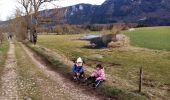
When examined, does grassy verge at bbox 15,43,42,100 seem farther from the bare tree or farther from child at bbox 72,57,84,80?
the bare tree

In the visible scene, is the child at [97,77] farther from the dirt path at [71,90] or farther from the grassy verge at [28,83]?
the grassy verge at [28,83]

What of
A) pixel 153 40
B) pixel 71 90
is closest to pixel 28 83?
pixel 71 90

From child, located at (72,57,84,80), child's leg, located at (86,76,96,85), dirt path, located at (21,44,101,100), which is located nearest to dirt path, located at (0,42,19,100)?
dirt path, located at (21,44,101,100)

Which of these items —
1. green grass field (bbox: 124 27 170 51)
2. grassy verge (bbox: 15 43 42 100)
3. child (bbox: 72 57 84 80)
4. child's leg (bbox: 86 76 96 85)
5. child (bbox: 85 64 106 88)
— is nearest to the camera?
grassy verge (bbox: 15 43 42 100)

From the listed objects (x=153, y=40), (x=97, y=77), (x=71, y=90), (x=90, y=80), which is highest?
(x=97, y=77)

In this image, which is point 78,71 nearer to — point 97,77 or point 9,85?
point 97,77

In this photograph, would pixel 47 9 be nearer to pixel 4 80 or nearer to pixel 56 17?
pixel 56 17

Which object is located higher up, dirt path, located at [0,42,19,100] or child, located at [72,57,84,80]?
child, located at [72,57,84,80]

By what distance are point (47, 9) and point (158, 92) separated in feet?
191

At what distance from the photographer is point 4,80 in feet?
90.5

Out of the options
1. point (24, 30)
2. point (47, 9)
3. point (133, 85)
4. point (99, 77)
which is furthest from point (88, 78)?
point (24, 30)

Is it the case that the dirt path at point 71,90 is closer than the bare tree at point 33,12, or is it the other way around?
the dirt path at point 71,90

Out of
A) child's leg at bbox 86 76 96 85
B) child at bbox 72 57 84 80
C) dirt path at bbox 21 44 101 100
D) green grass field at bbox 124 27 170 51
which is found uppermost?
child at bbox 72 57 84 80

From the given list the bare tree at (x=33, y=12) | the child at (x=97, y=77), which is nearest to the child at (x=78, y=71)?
the child at (x=97, y=77)
